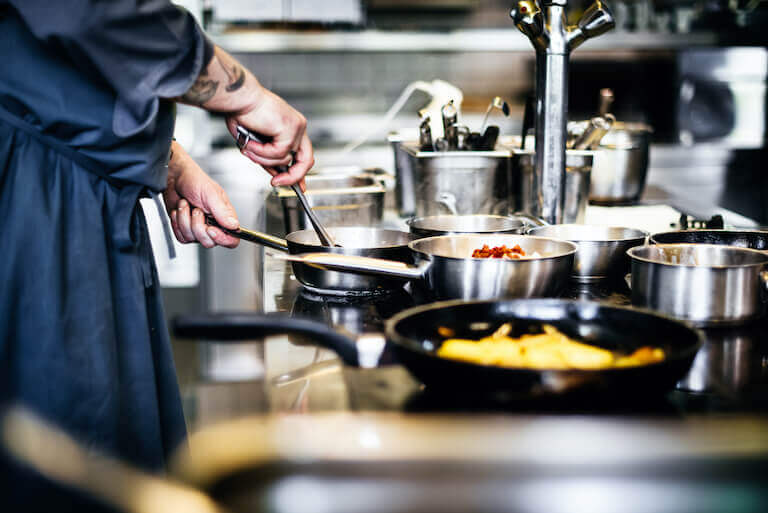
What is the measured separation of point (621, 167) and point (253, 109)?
1.42 metres

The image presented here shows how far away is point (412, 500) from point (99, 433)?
92 centimetres

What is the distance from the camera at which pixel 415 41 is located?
15.9 feet

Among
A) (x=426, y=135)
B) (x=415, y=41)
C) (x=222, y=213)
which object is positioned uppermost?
(x=415, y=41)

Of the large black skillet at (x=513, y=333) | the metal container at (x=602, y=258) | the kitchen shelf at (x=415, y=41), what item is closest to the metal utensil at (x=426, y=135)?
the metal container at (x=602, y=258)

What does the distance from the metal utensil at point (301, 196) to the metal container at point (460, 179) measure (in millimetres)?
524

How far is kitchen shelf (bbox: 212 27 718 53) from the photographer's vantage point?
15.7 feet

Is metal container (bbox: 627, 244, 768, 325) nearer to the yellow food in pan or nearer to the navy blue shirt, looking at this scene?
the yellow food in pan

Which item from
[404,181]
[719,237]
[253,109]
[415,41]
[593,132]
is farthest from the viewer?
[415,41]

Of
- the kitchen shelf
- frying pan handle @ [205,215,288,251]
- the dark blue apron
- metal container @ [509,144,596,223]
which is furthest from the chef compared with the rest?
the kitchen shelf

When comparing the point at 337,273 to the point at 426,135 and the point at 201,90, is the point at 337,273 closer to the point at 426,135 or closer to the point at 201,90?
the point at 201,90

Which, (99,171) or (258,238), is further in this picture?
(258,238)

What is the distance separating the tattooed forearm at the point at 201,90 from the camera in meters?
1.18

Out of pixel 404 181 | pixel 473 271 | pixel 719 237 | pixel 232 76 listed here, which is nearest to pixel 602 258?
pixel 719 237

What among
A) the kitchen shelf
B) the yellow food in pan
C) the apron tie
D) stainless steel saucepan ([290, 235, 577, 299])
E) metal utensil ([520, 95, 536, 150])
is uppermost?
the kitchen shelf
